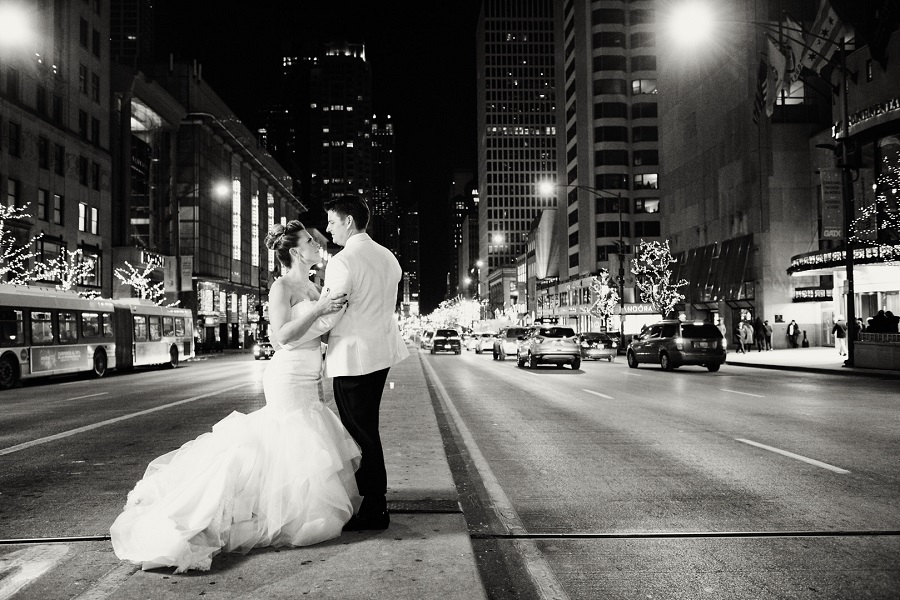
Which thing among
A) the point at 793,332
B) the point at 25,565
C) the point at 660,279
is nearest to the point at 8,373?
the point at 25,565

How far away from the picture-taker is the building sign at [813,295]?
4769 cm

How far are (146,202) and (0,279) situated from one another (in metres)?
36.3

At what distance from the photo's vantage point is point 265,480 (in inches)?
182

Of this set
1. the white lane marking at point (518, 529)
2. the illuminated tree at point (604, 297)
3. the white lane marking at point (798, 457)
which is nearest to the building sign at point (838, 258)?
the illuminated tree at point (604, 297)

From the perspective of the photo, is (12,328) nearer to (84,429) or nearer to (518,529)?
(84,429)

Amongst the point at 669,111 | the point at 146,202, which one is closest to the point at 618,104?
the point at 669,111

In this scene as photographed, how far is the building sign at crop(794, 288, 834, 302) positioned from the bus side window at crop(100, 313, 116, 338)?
136 feet

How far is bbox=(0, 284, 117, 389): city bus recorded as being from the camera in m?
23.6

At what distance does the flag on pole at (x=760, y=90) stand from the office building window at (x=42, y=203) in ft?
159

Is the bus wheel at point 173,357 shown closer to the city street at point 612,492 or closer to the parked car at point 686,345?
the city street at point 612,492

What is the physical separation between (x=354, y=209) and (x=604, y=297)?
7096 centimetres

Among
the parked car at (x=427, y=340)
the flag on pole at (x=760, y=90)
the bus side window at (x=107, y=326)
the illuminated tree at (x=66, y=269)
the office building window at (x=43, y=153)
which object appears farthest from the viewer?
the parked car at (x=427, y=340)

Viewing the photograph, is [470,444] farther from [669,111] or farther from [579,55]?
[579,55]

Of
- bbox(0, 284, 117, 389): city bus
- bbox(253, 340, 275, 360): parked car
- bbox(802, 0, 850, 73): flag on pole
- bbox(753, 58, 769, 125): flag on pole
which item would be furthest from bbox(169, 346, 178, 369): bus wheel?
bbox(753, 58, 769, 125): flag on pole
